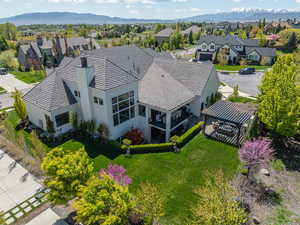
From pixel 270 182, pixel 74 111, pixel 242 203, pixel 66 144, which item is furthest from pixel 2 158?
pixel 270 182

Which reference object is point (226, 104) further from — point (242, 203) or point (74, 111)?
point (74, 111)

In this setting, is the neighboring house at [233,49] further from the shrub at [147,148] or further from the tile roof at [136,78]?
the shrub at [147,148]

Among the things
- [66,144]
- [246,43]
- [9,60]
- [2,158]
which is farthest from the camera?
[246,43]

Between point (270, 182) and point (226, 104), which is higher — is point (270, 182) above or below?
below

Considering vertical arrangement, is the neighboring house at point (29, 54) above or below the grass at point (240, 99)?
above

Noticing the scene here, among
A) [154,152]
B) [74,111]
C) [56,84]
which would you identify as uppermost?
[56,84]

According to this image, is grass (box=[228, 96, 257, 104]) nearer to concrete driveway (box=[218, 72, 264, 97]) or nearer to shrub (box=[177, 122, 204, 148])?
concrete driveway (box=[218, 72, 264, 97])

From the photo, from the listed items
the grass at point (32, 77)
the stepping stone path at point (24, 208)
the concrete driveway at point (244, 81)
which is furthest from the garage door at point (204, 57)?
the stepping stone path at point (24, 208)
